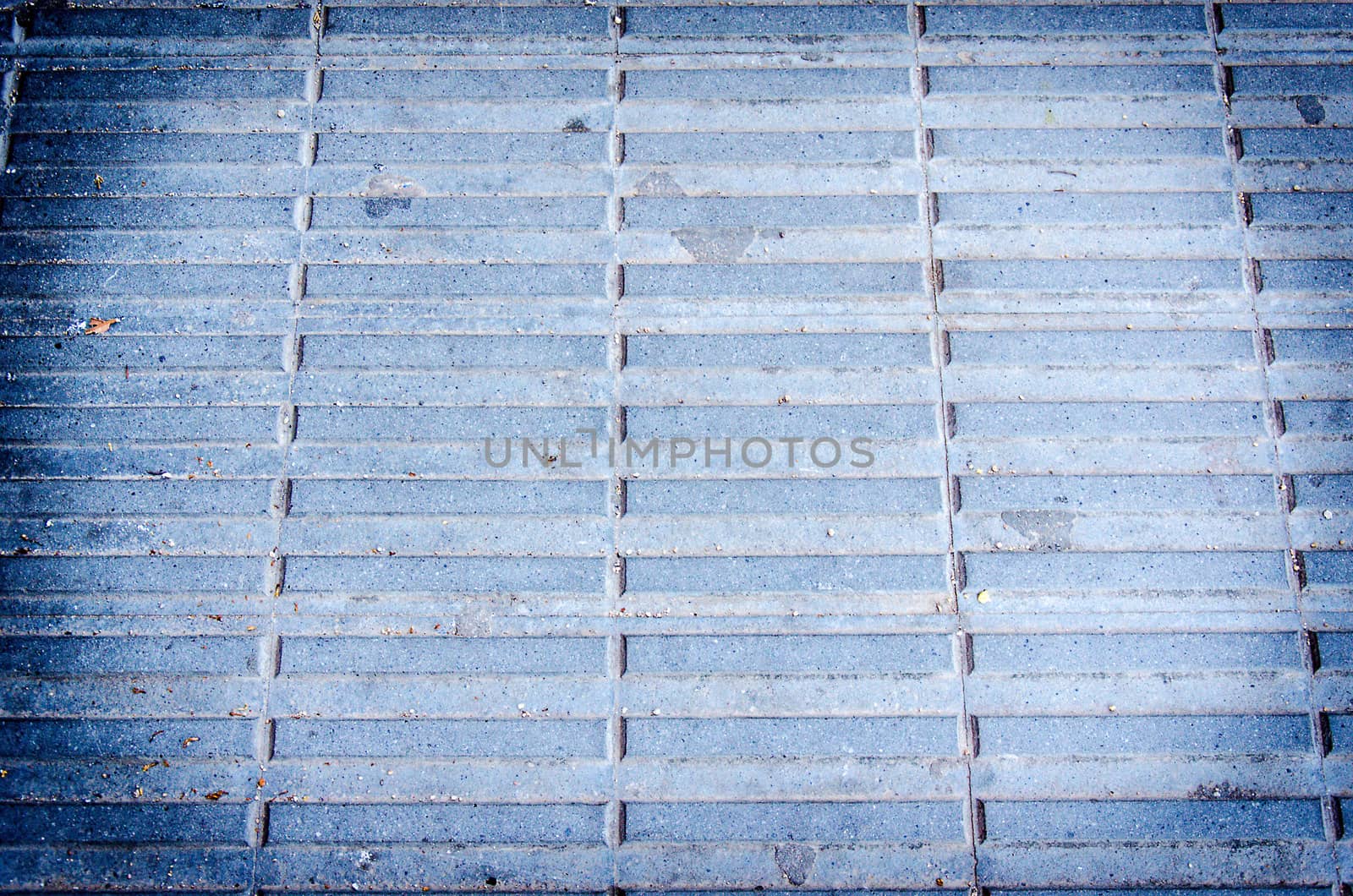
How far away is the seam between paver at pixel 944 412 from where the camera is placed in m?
2.20

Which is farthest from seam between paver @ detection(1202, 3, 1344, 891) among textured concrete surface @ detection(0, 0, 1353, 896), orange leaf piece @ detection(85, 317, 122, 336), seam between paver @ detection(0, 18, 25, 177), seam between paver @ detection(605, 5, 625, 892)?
seam between paver @ detection(0, 18, 25, 177)

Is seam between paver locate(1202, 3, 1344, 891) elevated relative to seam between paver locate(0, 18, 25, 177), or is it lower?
lower

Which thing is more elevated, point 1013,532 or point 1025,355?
point 1025,355

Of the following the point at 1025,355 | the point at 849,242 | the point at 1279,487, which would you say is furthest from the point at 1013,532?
the point at 849,242

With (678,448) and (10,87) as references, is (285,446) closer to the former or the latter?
(678,448)

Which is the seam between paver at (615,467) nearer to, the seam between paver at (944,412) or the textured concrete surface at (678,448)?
the textured concrete surface at (678,448)

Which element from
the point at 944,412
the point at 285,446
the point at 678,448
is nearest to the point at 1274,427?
the point at 944,412

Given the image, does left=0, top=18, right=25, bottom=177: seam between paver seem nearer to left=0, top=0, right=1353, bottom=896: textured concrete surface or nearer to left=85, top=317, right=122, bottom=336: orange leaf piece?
left=0, top=0, right=1353, bottom=896: textured concrete surface

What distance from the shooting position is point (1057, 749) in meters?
2.21

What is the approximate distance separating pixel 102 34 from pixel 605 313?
6.18ft

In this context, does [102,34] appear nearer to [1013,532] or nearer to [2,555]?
[2,555]

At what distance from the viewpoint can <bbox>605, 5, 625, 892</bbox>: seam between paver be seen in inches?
86.5

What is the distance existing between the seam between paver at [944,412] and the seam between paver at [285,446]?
6.28ft

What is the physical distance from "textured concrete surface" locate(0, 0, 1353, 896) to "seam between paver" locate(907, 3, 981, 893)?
0.04ft
